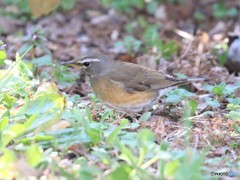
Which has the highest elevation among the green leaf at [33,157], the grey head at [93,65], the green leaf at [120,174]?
the grey head at [93,65]

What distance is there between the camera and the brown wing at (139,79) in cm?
694

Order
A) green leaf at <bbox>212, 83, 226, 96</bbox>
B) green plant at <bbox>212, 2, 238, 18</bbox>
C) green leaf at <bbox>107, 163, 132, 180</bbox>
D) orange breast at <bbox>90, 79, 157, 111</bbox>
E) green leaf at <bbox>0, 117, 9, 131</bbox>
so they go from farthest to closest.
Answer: green plant at <bbox>212, 2, 238, 18</bbox> < green leaf at <bbox>212, 83, 226, 96</bbox> < orange breast at <bbox>90, 79, 157, 111</bbox> < green leaf at <bbox>0, 117, 9, 131</bbox> < green leaf at <bbox>107, 163, 132, 180</bbox>

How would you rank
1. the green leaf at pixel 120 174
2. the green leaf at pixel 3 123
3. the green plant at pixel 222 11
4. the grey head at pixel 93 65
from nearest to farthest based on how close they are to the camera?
1. the green leaf at pixel 120 174
2. the green leaf at pixel 3 123
3. the grey head at pixel 93 65
4. the green plant at pixel 222 11

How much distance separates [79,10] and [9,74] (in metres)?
5.94

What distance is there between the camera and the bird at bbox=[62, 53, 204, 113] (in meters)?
6.79

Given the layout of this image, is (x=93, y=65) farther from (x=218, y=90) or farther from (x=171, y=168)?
(x=171, y=168)

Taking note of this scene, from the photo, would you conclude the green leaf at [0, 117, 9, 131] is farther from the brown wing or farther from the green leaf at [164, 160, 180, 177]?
the brown wing

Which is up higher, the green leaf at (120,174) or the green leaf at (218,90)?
the green leaf at (120,174)

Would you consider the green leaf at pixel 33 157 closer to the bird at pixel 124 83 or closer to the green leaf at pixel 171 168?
the green leaf at pixel 171 168

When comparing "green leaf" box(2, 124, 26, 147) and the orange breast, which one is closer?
"green leaf" box(2, 124, 26, 147)

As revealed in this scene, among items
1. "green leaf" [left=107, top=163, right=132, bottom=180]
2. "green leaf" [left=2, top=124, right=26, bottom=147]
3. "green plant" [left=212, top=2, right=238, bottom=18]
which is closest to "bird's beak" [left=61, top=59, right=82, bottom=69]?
"green leaf" [left=2, top=124, right=26, bottom=147]

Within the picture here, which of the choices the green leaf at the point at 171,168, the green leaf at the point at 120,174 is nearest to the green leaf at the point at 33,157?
the green leaf at the point at 120,174

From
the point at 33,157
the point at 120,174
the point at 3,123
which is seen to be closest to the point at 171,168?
the point at 120,174

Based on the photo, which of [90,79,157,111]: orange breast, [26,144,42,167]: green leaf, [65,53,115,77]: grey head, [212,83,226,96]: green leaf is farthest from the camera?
[65,53,115,77]: grey head
